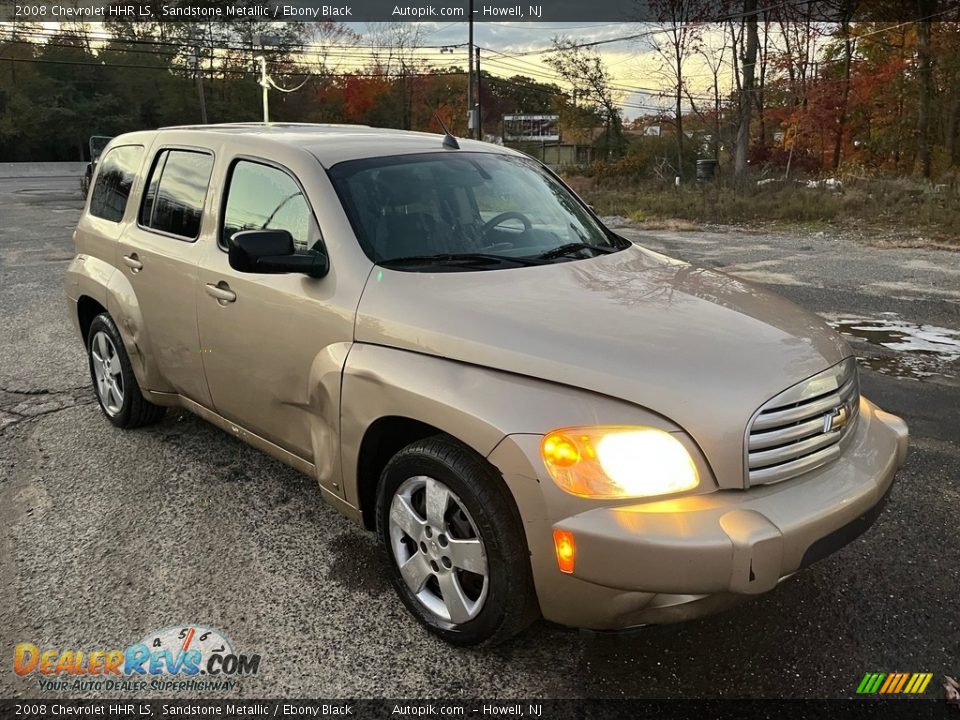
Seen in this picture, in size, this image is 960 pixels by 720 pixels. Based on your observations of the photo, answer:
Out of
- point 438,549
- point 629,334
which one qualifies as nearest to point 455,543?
point 438,549

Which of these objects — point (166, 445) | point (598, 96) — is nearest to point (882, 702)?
point (166, 445)

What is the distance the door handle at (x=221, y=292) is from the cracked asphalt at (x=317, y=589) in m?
1.06

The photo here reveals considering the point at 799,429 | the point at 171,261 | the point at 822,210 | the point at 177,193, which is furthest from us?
the point at 822,210

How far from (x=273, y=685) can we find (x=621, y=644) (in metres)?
1.21

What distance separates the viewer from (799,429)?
7.59ft

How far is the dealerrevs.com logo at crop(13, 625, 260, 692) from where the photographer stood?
2.53 meters

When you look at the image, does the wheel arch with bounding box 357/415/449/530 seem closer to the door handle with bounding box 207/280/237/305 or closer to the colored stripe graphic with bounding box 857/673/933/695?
the door handle with bounding box 207/280/237/305

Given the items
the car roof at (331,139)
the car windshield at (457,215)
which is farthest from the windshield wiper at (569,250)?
the car roof at (331,139)

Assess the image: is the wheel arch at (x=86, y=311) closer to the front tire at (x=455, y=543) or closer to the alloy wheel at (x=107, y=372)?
the alloy wheel at (x=107, y=372)

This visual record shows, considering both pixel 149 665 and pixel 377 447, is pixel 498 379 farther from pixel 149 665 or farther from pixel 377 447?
pixel 149 665

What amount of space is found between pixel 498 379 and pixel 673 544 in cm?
72

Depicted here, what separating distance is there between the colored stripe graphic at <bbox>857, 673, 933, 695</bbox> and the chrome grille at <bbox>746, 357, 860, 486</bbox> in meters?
0.75

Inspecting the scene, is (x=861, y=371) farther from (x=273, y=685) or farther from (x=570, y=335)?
(x=273, y=685)

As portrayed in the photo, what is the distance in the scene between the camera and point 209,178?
12.1 ft
